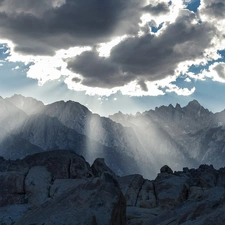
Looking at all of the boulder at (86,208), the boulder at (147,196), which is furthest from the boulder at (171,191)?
the boulder at (86,208)

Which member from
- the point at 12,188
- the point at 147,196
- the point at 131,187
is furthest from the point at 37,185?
the point at 147,196

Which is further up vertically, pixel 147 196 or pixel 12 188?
pixel 12 188

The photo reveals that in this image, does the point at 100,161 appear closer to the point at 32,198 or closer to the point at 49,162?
the point at 49,162

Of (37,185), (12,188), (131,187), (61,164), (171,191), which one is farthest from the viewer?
(131,187)

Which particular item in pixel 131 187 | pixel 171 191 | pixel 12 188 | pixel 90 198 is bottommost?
pixel 171 191

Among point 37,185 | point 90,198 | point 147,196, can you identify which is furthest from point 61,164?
point 90,198

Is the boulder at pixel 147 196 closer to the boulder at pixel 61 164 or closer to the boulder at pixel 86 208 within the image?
the boulder at pixel 61 164

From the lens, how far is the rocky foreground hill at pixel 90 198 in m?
23.5

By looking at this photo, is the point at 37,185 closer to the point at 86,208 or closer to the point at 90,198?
the point at 90,198

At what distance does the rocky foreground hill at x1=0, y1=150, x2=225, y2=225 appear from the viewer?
925 inches

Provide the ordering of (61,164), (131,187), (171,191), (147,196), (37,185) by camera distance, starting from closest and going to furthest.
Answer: (37,185) → (61,164) → (171,191) → (147,196) → (131,187)

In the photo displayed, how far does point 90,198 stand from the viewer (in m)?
25.7

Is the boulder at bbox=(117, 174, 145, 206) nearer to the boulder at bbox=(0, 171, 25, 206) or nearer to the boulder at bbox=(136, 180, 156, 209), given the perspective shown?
the boulder at bbox=(136, 180, 156, 209)

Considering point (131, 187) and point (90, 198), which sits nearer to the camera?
point (90, 198)
